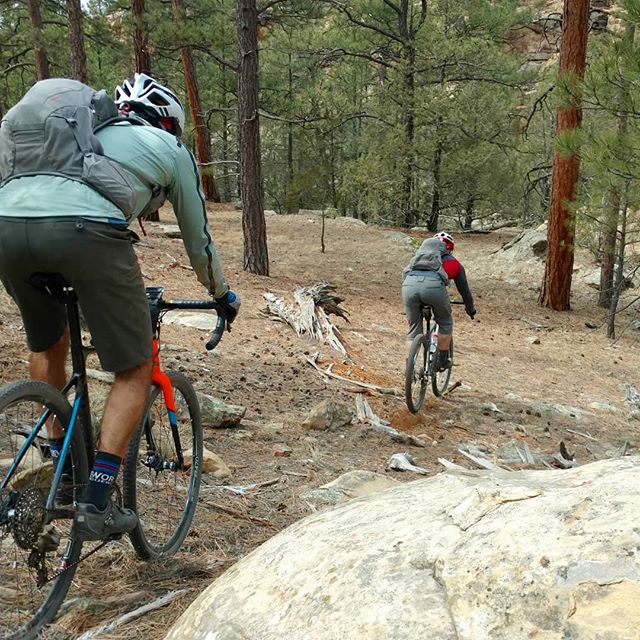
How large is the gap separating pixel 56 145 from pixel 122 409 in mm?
919

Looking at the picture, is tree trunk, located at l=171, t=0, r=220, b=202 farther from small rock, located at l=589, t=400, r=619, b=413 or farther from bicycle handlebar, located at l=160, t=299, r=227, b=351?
bicycle handlebar, located at l=160, t=299, r=227, b=351

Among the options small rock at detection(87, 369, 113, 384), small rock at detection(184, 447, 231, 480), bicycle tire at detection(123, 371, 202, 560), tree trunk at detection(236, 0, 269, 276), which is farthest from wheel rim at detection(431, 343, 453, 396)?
tree trunk at detection(236, 0, 269, 276)

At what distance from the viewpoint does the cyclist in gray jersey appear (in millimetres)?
2021

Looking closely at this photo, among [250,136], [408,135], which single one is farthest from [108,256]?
[408,135]

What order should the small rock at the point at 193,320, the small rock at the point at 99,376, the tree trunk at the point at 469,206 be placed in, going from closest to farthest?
the small rock at the point at 99,376
the small rock at the point at 193,320
the tree trunk at the point at 469,206

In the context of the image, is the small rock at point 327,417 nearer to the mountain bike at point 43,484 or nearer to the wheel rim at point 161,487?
the wheel rim at point 161,487

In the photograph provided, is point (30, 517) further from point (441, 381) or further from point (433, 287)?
point (441, 381)

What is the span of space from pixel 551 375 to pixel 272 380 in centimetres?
448

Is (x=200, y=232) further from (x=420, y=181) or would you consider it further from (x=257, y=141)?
(x=420, y=181)

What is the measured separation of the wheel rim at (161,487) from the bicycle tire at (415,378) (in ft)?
10.9

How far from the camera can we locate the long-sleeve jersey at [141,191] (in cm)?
202

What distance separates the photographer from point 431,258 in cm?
650

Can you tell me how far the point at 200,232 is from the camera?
242cm

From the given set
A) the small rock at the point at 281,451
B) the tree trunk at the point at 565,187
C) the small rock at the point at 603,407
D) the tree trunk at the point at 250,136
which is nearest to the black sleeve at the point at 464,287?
the small rock at the point at 603,407
